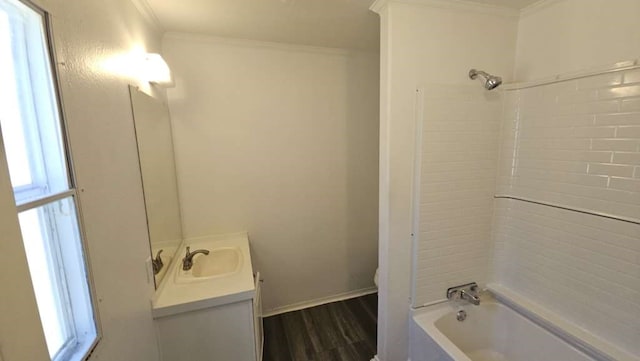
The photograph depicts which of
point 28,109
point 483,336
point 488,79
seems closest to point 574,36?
point 488,79

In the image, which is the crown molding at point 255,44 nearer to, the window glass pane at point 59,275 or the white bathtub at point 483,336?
the window glass pane at point 59,275

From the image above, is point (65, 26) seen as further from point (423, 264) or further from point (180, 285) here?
point (423, 264)

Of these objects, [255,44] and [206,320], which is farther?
[255,44]

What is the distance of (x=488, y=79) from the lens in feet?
5.01

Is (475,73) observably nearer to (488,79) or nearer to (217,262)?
(488,79)

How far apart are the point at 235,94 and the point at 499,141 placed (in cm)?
202

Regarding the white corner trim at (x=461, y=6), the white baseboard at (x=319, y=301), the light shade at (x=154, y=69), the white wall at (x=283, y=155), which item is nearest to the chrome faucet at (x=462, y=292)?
the white wall at (x=283, y=155)

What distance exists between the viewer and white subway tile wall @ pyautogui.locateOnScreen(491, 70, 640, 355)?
1.25 m

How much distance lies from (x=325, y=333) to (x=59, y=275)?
1982 millimetres

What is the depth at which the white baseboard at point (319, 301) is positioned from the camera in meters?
2.48

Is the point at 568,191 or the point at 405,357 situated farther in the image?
the point at 405,357

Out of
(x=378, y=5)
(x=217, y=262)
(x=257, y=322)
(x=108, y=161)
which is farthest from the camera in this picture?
(x=217, y=262)

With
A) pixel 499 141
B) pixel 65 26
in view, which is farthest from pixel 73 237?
pixel 499 141

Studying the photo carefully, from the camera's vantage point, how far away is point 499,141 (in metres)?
1.74
